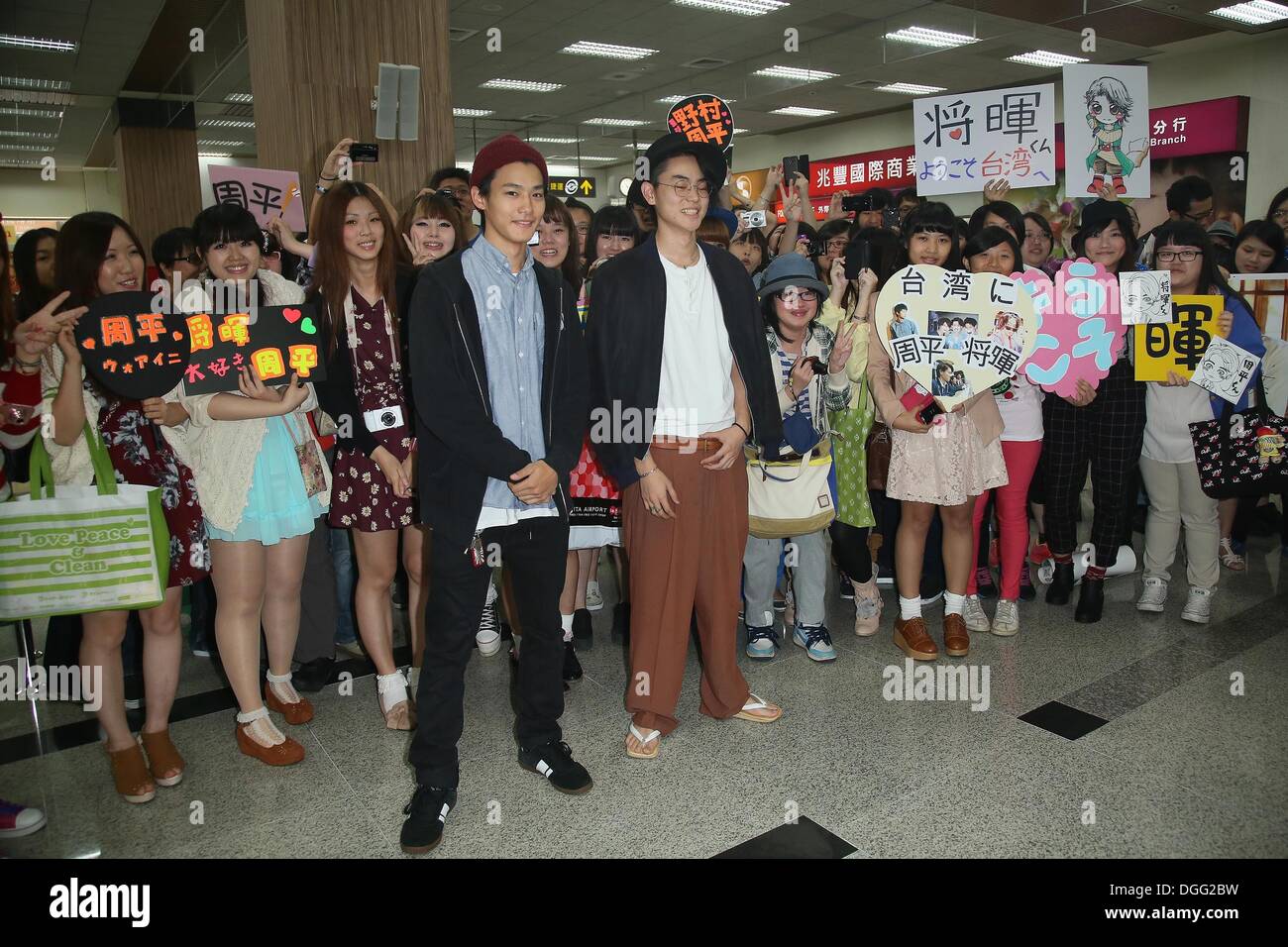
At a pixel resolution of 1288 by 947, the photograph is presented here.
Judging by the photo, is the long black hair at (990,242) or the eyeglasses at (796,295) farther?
the long black hair at (990,242)

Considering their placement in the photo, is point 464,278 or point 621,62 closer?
point 464,278

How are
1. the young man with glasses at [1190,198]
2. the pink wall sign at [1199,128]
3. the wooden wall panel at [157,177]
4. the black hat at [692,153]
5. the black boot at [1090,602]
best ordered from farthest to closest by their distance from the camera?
the wooden wall panel at [157,177] → the pink wall sign at [1199,128] → the young man with glasses at [1190,198] → the black boot at [1090,602] → the black hat at [692,153]

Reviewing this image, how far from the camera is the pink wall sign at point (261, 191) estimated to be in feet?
12.1

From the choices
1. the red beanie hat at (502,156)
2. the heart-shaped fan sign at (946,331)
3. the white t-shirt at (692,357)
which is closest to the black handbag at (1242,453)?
the heart-shaped fan sign at (946,331)

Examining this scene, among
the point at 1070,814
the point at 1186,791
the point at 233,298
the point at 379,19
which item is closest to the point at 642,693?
the point at 1070,814

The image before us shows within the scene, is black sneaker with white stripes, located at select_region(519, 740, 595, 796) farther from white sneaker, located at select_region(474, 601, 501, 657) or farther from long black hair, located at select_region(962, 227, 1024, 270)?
long black hair, located at select_region(962, 227, 1024, 270)

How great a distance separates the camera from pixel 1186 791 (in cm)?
226

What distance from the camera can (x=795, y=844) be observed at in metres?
2.08

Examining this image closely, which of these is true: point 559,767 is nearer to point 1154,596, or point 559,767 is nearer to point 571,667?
point 571,667

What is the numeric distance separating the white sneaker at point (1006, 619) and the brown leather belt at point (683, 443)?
1598mm

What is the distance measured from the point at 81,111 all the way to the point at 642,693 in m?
13.4

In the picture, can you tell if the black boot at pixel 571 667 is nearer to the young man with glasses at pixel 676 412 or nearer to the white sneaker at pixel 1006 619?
the young man with glasses at pixel 676 412

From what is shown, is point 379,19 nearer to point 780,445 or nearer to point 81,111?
point 780,445

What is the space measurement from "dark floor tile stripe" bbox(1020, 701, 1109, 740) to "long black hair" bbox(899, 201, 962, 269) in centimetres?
153
